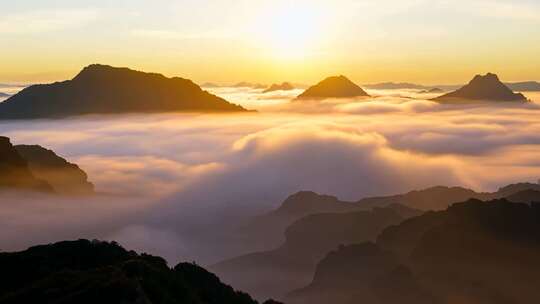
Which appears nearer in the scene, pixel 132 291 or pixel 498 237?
pixel 132 291

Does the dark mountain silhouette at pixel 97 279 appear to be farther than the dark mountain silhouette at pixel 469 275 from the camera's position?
No

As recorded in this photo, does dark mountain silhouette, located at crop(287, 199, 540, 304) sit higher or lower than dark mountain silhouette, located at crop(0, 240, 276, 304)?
lower

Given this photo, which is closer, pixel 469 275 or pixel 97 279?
pixel 97 279

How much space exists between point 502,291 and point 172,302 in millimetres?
148395

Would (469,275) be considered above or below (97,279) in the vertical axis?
below

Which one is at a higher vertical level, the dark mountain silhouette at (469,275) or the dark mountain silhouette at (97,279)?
the dark mountain silhouette at (97,279)

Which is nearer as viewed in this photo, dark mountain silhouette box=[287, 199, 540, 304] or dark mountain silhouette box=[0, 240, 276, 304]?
dark mountain silhouette box=[0, 240, 276, 304]

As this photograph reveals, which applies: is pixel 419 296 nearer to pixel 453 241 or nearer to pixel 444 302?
pixel 444 302

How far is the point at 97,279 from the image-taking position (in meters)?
43.3

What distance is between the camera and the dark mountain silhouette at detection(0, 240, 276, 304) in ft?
134

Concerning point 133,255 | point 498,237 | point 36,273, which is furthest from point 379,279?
point 36,273

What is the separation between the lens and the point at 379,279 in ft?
633

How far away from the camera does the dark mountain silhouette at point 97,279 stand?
134ft

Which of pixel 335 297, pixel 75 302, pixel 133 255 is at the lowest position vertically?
pixel 335 297
